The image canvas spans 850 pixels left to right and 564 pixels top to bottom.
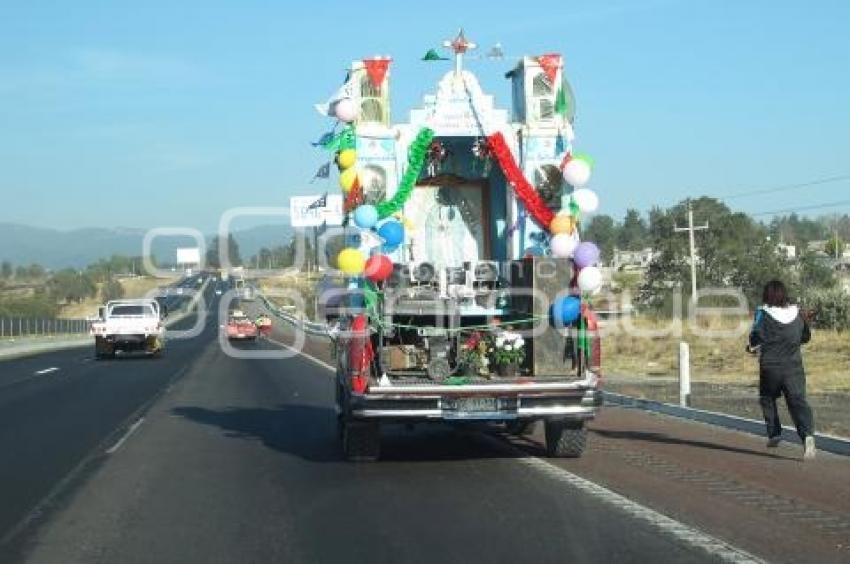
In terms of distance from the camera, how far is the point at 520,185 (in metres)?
13.7

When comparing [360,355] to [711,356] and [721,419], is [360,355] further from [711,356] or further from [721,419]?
[711,356]

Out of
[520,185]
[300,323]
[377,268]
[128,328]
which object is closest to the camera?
[377,268]

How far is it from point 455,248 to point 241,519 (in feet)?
21.2

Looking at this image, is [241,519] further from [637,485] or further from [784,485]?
[784,485]

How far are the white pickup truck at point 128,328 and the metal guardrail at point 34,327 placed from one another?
26.2 metres

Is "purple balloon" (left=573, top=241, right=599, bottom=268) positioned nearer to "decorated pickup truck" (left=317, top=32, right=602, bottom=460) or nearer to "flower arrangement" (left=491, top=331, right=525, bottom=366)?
"decorated pickup truck" (left=317, top=32, right=602, bottom=460)

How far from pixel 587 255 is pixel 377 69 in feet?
11.8

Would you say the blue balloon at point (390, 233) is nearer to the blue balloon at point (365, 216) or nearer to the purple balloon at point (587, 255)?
the blue balloon at point (365, 216)

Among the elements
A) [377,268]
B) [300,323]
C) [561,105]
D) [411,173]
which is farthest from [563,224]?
[300,323]

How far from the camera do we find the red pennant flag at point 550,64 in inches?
561

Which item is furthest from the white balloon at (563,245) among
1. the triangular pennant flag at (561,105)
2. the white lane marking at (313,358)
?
the white lane marking at (313,358)

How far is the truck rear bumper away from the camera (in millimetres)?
11570

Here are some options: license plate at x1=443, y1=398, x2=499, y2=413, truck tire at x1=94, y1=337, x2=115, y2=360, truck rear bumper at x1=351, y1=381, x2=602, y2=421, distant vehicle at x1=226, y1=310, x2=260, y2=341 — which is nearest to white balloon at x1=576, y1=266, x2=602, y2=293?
truck rear bumper at x1=351, y1=381, x2=602, y2=421

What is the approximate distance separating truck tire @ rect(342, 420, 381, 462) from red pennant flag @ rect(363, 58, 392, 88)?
13.2 ft
